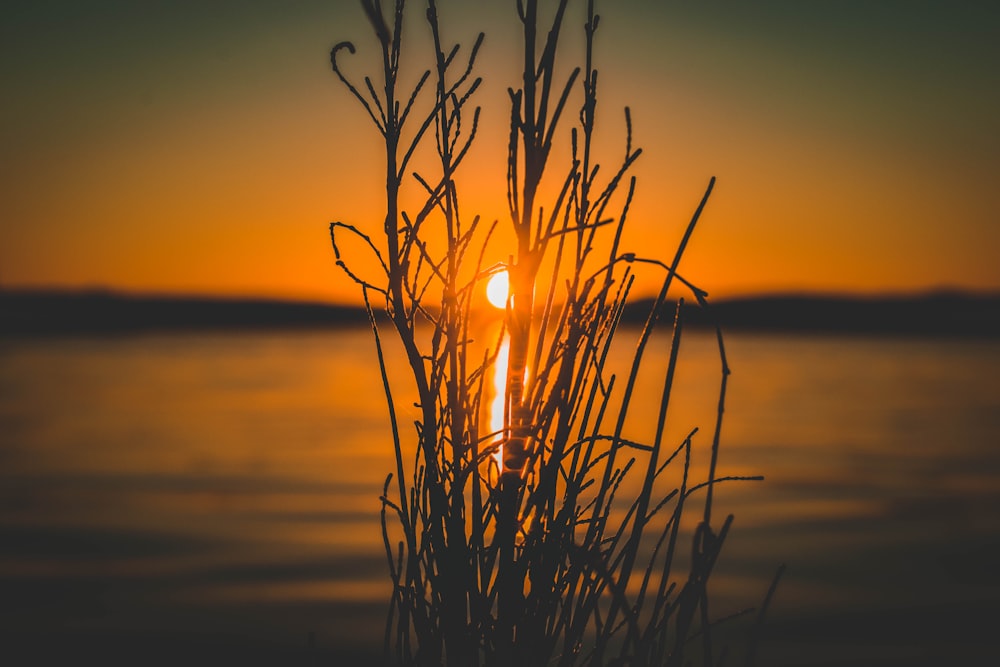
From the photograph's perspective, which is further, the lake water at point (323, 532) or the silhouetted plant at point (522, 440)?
the lake water at point (323, 532)

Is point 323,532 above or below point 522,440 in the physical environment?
below

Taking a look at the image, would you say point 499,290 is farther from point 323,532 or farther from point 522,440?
point 323,532

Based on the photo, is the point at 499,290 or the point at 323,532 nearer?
the point at 499,290

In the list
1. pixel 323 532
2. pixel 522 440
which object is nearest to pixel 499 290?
pixel 522 440

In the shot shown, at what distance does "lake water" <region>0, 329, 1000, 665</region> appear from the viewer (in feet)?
24.5

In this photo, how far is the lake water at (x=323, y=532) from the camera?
24.5 feet

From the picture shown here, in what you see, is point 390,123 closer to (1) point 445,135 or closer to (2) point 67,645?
(1) point 445,135

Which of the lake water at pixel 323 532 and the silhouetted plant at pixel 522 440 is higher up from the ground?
the silhouetted plant at pixel 522 440

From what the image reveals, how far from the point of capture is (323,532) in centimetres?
1047

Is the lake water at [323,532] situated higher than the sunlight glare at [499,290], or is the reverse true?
the sunlight glare at [499,290]

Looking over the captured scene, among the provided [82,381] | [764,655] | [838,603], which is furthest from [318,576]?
[82,381]

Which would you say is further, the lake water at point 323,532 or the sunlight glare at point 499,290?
the lake water at point 323,532

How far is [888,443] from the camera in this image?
17766mm

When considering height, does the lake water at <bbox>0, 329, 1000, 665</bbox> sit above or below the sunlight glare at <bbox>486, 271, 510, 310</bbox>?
below
